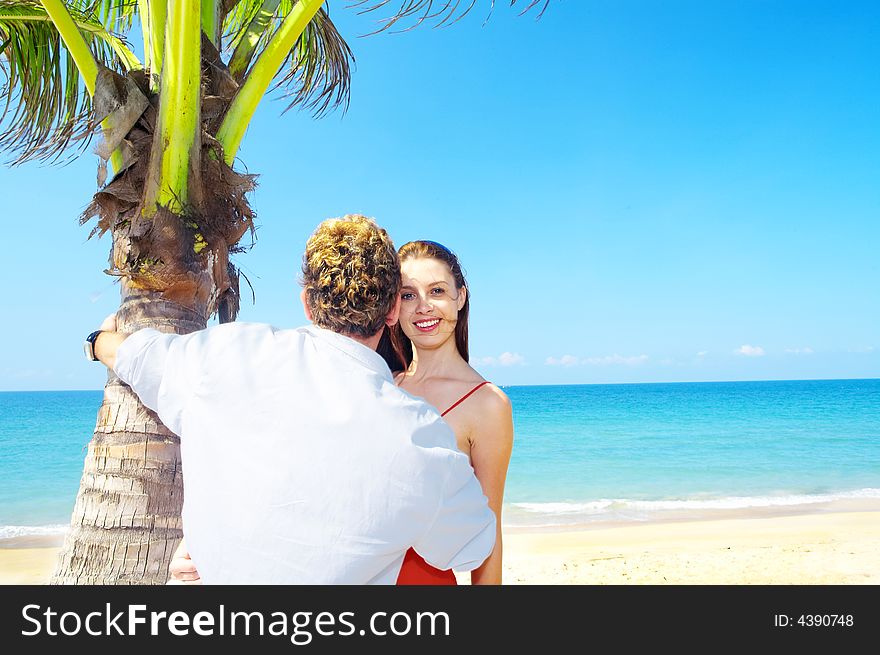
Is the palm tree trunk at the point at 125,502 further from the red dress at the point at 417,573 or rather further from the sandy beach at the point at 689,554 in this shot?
the sandy beach at the point at 689,554

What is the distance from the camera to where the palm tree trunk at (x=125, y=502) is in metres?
2.47

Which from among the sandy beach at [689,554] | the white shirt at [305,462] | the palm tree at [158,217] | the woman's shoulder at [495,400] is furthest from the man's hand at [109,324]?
the sandy beach at [689,554]

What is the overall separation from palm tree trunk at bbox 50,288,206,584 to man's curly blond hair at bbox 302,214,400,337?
1.31 meters

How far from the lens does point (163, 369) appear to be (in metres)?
1.79

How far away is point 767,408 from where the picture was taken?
46812 millimetres

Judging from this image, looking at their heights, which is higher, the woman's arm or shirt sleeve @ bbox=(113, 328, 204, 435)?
shirt sleeve @ bbox=(113, 328, 204, 435)

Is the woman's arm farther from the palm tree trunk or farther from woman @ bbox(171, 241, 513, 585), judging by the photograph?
the palm tree trunk

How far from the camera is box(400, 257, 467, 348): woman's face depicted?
2.55 m

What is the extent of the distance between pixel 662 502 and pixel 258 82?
15299 millimetres

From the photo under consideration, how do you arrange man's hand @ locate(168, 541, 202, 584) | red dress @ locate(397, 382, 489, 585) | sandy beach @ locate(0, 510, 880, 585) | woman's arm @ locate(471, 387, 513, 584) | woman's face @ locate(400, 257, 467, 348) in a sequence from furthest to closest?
sandy beach @ locate(0, 510, 880, 585), woman's face @ locate(400, 257, 467, 348), woman's arm @ locate(471, 387, 513, 584), man's hand @ locate(168, 541, 202, 584), red dress @ locate(397, 382, 489, 585)

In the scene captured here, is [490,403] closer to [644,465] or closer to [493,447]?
[493,447]

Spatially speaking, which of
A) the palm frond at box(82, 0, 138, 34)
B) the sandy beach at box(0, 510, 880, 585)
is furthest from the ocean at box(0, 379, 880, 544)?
the palm frond at box(82, 0, 138, 34)

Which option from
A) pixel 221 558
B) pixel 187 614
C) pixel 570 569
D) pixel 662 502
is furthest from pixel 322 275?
pixel 662 502

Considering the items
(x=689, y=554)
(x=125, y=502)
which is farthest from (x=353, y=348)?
(x=689, y=554)
